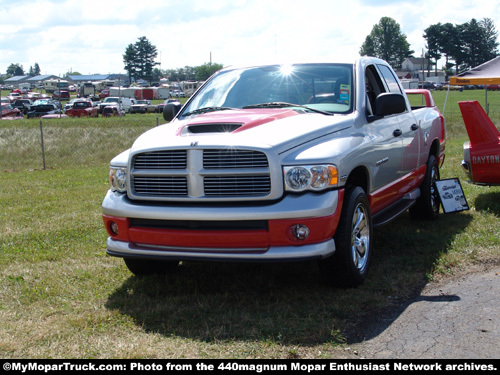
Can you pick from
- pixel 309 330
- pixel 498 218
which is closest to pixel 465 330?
pixel 309 330

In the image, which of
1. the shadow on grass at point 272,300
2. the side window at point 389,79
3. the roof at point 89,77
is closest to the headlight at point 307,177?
the shadow on grass at point 272,300

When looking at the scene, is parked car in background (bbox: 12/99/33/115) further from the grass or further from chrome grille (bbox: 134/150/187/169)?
chrome grille (bbox: 134/150/187/169)

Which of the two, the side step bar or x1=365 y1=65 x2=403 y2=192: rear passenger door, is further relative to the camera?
the side step bar

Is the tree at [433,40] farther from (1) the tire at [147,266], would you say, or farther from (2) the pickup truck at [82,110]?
(1) the tire at [147,266]

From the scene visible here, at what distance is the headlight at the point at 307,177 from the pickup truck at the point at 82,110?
128ft

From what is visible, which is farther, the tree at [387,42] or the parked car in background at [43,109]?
the tree at [387,42]

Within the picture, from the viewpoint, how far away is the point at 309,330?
13.1 feet

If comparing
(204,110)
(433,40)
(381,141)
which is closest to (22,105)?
(204,110)

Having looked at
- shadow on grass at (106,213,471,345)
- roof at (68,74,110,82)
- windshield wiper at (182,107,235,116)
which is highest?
roof at (68,74,110,82)

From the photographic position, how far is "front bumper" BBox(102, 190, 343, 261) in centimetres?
422

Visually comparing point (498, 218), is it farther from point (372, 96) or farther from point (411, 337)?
point (411, 337)

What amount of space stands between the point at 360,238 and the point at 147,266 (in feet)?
6.24

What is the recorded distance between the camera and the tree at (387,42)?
5020 inches

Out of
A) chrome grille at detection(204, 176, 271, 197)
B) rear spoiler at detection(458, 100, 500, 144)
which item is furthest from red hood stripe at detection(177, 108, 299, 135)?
rear spoiler at detection(458, 100, 500, 144)
